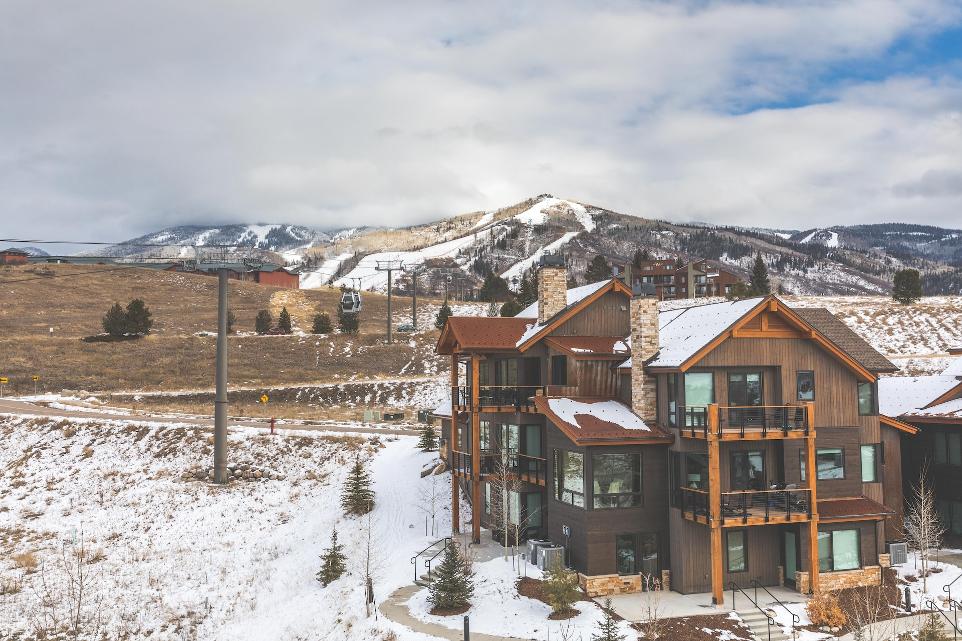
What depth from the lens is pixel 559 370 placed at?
33438 millimetres

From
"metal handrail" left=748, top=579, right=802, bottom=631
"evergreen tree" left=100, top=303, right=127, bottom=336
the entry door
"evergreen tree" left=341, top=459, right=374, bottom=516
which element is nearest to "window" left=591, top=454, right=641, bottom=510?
"metal handrail" left=748, top=579, right=802, bottom=631

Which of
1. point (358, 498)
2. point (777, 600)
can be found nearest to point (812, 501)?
point (777, 600)

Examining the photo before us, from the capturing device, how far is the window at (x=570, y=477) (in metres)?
28.5

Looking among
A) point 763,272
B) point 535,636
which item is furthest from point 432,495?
point 763,272

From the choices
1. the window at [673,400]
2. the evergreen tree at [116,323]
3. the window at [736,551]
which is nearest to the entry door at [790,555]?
the window at [736,551]

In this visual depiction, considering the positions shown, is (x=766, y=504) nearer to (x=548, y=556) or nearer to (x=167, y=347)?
(x=548, y=556)

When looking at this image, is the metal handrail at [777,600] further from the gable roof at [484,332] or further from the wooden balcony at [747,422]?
the gable roof at [484,332]

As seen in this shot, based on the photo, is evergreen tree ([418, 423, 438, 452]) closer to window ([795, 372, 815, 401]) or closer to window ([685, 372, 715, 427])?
window ([685, 372, 715, 427])

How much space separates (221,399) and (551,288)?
70.6 feet

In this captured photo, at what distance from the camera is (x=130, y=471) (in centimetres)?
4853

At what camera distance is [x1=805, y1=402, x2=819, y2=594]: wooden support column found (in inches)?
1080

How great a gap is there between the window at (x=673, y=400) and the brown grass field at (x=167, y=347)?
5583cm

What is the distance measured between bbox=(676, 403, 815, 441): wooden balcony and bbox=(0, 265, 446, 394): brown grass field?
56998mm

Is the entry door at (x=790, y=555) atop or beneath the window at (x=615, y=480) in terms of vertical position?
beneath
